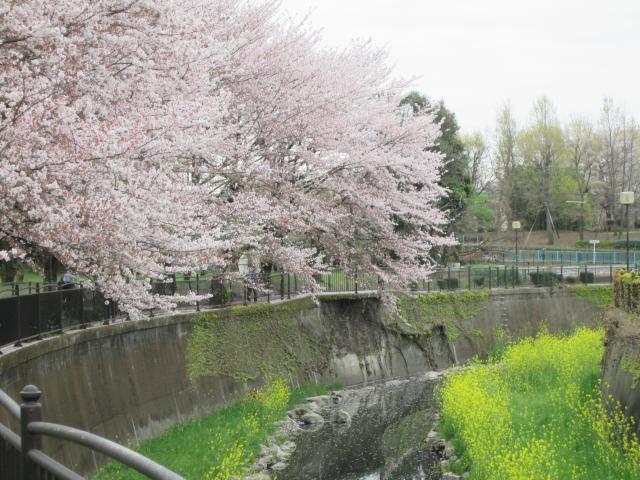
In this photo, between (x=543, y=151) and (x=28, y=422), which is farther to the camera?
(x=543, y=151)

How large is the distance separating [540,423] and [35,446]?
14713 mm

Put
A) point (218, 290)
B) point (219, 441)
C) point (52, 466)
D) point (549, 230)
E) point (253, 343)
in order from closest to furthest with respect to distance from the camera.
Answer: point (52, 466) → point (219, 441) → point (218, 290) → point (253, 343) → point (549, 230)

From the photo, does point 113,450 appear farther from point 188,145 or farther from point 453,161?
point 453,161

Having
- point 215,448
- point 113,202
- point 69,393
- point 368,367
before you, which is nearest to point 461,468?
point 215,448

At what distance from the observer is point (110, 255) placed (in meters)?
11.9

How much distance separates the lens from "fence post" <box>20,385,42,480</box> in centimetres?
440

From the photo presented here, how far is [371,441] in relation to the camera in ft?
65.4

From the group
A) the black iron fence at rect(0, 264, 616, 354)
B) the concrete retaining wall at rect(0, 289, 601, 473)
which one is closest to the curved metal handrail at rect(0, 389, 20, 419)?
the concrete retaining wall at rect(0, 289, 601, 473)

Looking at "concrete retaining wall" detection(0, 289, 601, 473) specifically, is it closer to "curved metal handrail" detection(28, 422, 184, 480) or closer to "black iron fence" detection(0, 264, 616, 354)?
"black iron fence" detection(0, 264, 616, 354)

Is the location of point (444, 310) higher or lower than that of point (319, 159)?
lower

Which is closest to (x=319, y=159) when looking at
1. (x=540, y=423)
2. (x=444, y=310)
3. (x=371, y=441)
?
(x=371, y=441)

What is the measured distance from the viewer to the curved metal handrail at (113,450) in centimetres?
301

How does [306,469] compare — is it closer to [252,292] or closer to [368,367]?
[252,292]

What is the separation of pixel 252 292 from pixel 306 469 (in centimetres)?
871
